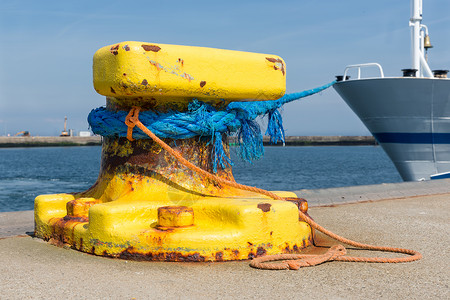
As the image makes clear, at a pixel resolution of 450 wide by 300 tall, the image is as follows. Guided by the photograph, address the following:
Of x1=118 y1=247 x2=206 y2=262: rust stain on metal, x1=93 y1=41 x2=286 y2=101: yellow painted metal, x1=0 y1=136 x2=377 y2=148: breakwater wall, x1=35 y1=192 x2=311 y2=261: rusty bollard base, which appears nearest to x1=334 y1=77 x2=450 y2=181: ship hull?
x1=93 y1=41 x2=286 y2=101: yellow painted metal

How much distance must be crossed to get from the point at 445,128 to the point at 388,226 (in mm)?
10191

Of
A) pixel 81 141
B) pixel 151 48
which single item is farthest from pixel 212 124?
pixel 81 141

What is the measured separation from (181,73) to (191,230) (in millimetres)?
742

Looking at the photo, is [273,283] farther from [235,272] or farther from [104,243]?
[104,243]

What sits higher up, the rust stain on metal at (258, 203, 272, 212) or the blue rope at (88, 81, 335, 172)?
the blue rope at (88, 81, 335, 172)

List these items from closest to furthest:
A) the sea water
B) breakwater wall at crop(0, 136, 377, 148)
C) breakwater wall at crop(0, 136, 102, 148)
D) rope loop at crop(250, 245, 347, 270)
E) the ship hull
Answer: rope loop at crop(250, 245, 347, 270)
the ship hull
the sea water
breakwater wall at crop(0, 136, 377, 148)
breakwater wall at crop(0, 136, 102, 148)

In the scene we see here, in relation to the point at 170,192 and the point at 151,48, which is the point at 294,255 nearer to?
the point at 170,192

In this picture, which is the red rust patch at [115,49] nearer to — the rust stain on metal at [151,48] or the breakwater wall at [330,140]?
the rust stain on metal at [151,48]

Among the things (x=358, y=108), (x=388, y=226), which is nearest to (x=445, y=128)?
(x=358, y=108)

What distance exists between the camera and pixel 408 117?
1216 centimetres

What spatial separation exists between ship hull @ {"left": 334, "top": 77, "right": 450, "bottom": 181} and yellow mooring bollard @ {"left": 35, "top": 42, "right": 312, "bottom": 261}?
980cm

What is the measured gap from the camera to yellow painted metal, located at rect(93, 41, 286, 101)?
2.28 metres

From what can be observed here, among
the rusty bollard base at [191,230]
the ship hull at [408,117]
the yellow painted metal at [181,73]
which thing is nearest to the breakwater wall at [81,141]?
the ship hull at [408,117]

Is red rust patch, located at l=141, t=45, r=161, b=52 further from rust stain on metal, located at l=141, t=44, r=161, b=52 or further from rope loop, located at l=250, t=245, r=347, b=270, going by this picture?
rope loop, located at l=250, t=245, r=347, b=270
